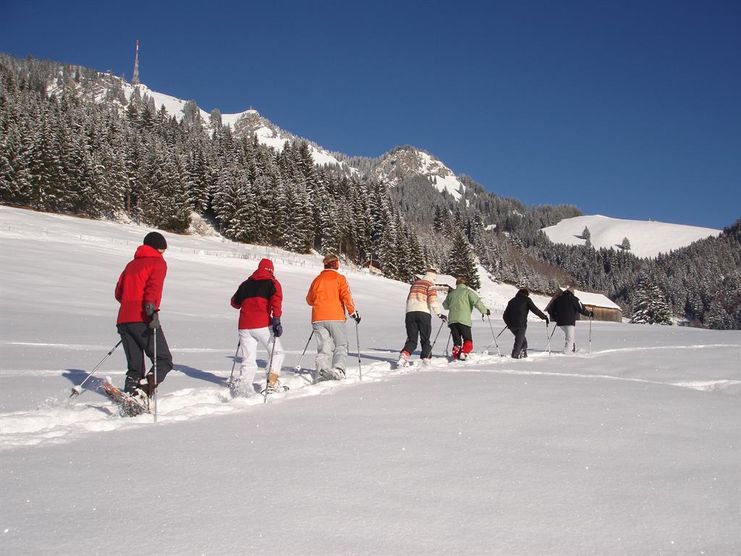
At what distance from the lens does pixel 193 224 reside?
66375mm

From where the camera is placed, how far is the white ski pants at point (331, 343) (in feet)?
27.4

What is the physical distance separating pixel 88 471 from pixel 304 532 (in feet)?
→ 5.94

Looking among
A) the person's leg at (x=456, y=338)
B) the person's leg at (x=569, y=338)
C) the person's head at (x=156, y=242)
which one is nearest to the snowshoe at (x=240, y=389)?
the person's head at (x=156, y=242)

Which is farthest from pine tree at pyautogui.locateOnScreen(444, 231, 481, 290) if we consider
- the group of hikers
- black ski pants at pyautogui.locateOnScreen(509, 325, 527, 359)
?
the group of hikers

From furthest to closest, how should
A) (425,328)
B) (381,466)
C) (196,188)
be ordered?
1. (196,188)
2. (425,328)
3. (381,466)

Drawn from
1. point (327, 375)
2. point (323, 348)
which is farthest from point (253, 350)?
point (327, 375)

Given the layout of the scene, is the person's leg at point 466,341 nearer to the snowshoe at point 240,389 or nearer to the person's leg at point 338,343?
the person's leg at point 338,343

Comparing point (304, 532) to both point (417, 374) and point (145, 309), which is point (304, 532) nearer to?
point (145, 309)

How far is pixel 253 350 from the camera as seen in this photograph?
7449 mm

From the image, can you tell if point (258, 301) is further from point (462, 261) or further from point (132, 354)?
point (462, 261)

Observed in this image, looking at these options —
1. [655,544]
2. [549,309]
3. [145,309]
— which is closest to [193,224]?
[549,309]

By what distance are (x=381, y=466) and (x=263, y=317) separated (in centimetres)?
423

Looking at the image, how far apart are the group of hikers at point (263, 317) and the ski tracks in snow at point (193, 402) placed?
0.36 meters

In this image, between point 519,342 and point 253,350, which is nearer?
point 253,350
